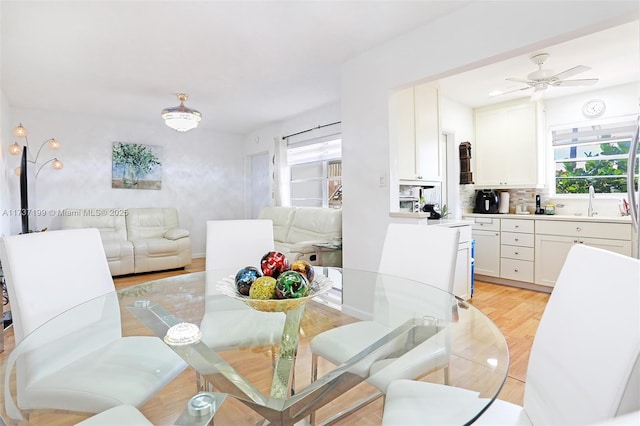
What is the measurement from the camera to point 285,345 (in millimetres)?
1370

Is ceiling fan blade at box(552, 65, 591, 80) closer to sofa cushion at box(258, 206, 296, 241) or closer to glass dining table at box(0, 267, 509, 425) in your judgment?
glass dining table at box(0, 267, 509, 425)

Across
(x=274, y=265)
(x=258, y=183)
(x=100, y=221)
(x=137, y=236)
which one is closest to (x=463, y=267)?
(x=274, y=265)

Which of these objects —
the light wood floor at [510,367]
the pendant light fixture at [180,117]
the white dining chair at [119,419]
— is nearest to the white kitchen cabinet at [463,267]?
the light wood floor at [510,367]

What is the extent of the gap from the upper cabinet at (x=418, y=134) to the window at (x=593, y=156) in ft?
6.56

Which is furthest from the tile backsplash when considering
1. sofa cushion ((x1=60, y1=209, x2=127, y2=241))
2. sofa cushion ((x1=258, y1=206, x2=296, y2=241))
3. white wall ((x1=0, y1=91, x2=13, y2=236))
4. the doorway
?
white wall ((x1=0, y1=91, x2=13, y2=236))

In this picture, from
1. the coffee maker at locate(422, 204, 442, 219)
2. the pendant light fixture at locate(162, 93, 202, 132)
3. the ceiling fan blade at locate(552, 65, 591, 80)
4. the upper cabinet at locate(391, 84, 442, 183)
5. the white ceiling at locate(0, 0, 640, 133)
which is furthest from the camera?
the pendant light fixture at locate(162, 93, 202, 132)

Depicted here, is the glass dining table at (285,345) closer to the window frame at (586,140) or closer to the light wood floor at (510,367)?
the light wood floor at (510,367)

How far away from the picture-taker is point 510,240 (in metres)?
4.22

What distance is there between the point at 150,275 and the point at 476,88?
5272mm

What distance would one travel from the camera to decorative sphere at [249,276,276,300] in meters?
1.22

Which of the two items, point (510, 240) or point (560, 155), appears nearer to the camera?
point (510, 240)

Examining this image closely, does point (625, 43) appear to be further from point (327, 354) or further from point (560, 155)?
point (327, 354)

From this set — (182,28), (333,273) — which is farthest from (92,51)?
(333,273)

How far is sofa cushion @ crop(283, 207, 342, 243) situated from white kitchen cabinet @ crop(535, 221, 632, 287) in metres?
2.40
